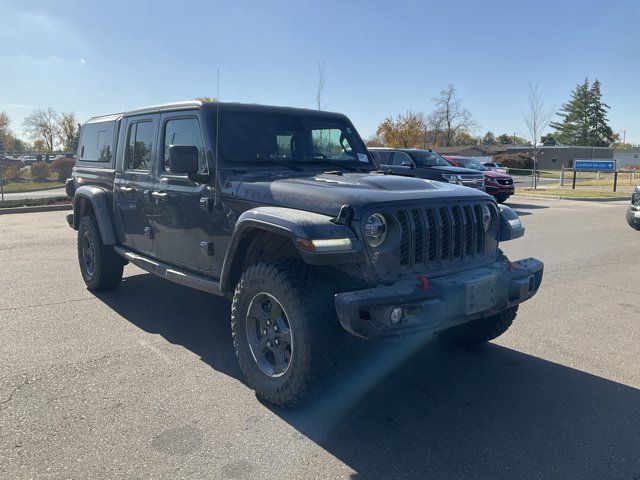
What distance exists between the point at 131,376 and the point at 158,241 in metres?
1.38

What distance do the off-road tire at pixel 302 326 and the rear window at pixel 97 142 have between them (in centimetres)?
323

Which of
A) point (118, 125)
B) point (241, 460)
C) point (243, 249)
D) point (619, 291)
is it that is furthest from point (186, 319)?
point (619, 291)

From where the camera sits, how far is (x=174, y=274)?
15.0 feet

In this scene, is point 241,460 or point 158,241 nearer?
point 241,460

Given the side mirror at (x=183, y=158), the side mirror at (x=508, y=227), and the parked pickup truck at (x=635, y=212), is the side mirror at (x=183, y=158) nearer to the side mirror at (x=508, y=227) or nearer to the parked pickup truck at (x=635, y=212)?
the side mirror at (x=508, y=227)

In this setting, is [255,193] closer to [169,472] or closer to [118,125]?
[169,472]

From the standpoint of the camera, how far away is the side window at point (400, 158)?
14.9 m

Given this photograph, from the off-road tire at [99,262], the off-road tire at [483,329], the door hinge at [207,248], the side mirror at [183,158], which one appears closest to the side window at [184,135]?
the side mirror at [183,158]

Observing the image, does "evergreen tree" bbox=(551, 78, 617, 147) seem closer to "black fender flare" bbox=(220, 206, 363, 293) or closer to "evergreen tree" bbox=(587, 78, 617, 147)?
"evergreen tree" bbox=(587, 78, 617, 147)

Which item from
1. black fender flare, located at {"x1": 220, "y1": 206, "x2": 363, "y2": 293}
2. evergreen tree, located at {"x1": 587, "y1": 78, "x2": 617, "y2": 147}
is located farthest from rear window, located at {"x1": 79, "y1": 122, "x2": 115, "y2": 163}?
evergreen tree, located at {"x1": 587, "y1": 78, "x2": 617, "y2": 147}

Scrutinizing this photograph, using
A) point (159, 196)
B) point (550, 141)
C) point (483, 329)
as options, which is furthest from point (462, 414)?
point (550, 141)

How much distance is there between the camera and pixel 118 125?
5699 millimetres

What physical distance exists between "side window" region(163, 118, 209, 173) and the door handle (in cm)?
21

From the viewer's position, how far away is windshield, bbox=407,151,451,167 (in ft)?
48.7
